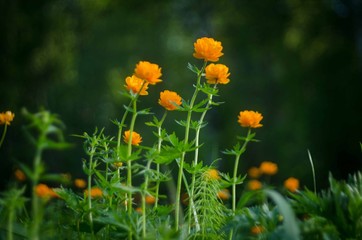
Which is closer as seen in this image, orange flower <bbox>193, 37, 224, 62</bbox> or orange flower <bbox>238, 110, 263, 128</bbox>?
orange flower <bbox>193, 37, 224, 62</bbox>

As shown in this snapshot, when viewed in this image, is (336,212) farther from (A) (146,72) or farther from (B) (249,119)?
(A) (146,72)

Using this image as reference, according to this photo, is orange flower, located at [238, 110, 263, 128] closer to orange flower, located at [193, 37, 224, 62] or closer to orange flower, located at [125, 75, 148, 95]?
orange flower, located at [193, 37, 224, 62]

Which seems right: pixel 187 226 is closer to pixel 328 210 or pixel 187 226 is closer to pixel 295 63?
pixel 328 210

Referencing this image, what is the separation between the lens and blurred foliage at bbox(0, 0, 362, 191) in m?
10.8

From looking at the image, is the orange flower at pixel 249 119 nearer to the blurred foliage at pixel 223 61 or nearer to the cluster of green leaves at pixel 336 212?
the cluster of green leaves at pixel 336 212

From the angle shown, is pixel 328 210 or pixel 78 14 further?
pixel 78 14

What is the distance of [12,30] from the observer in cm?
1130

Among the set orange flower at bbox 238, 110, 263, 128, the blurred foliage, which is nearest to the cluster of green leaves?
orange flower at bbox 238, 110, 263, 128

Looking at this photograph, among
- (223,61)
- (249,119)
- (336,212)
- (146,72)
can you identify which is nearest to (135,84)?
(146,72)

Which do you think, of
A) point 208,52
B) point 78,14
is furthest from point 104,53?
point 208,52

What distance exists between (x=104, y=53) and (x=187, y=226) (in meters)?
15.6

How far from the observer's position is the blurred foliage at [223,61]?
35.3 ft

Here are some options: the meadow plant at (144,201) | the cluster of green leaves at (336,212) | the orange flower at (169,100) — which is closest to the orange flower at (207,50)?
the meadow plant at (144,201)

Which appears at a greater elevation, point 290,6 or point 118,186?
point 290,6
